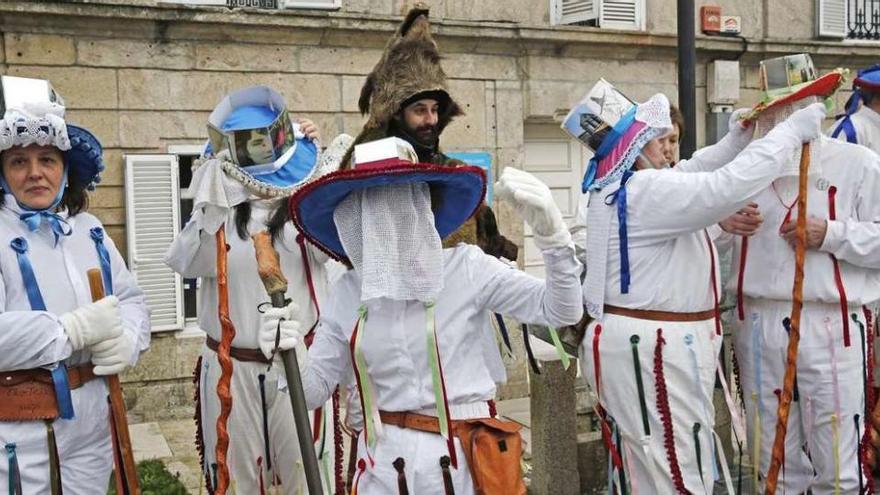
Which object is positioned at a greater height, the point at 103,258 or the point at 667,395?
the point at 103,258

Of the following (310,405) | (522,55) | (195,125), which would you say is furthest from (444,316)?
(522,55)

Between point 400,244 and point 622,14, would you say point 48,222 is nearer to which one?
point 400,244

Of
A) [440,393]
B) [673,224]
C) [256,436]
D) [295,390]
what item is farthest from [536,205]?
[256,436]

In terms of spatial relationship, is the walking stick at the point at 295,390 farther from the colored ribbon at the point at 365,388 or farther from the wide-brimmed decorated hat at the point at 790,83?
the wide-brimmed decorated hat at the point at 790,83

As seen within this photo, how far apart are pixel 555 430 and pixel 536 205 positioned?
2828mm

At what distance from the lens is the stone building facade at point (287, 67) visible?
7.79m

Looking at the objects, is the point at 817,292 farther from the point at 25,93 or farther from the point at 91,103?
the point at 91,103

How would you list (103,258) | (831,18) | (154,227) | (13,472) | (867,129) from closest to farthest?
1. (13,472)
2. (103,258)
3. (867,129)
4. (154,227)
5. (831,18)

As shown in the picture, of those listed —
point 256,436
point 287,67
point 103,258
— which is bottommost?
point 256,436

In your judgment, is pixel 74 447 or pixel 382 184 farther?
pixel 74 447

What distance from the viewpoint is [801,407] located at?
4.40 meters

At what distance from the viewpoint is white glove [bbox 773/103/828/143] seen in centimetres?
396

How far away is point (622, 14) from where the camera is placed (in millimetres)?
10055

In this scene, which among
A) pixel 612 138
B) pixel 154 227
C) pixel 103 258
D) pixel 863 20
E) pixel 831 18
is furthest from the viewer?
pixel 863 20
